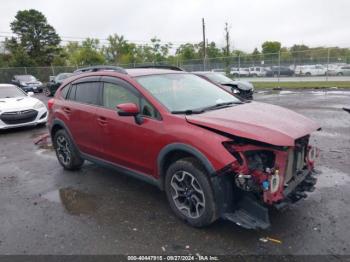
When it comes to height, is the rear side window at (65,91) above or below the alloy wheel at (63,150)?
above

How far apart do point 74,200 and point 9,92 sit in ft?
24.8

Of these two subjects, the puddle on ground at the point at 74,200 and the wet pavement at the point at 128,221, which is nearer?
the wet pavement at the point at 128,221

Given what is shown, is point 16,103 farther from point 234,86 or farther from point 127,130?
point 234,86

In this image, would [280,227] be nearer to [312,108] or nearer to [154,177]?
[154,177]

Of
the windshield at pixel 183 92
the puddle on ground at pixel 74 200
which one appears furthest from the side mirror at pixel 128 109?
the puddle on ground at pixel 74 200

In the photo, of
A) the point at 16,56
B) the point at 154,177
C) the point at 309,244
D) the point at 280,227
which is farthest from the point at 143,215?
the point at 16,56

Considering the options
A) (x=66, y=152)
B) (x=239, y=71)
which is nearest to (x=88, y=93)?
(x=66, y=152)

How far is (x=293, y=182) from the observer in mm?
3516

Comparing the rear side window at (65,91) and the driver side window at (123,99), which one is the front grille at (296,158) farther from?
the rear side window at (65,91)

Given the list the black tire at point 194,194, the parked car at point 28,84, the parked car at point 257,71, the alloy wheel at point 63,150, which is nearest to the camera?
the black tire at point 194,194

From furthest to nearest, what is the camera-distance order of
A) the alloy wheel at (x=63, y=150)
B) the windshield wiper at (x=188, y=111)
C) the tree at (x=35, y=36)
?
1. the tree at (x=35, y=36)
2. the alloy wheel at (x=63, y=150)
3. the windshield wiper at (x=188, y=111)

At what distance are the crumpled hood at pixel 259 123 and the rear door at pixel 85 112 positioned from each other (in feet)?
5.82

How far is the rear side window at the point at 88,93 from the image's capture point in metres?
4.83

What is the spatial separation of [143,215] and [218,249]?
1139 mm
